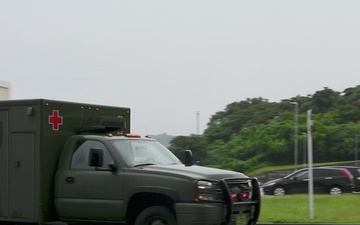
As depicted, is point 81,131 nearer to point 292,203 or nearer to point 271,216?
point 271,216

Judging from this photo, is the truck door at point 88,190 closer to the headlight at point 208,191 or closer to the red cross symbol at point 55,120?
the red cross symbol at point 55,120

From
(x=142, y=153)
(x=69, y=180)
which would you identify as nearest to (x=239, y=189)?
(x=142, y=153)

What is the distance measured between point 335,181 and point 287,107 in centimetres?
5738

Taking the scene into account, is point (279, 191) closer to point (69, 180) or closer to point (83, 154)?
point (83, 154)

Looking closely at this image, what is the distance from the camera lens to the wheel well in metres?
9.72

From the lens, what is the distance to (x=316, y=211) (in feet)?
48.8

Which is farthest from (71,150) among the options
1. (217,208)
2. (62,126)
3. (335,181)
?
(335,181)

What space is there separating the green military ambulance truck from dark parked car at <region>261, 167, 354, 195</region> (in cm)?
1649

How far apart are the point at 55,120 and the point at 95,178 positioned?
1.26 m

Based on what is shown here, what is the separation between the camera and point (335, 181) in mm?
26266

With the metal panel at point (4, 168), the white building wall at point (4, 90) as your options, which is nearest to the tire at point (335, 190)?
the white building wall at point (4, 90)

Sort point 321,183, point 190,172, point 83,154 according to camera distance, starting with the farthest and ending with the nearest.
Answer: point 321,183, point 83,154, point 190,172

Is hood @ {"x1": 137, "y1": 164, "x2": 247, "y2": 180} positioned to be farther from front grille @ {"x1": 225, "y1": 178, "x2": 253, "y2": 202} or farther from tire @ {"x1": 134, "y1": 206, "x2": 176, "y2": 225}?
tire @ {"x1": 134, "y1": 206, "x2": 176, "y2": 225}

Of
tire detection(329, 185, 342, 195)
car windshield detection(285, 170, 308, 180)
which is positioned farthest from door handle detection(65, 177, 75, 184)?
car windshield detection(285, 170, 308, 180)
